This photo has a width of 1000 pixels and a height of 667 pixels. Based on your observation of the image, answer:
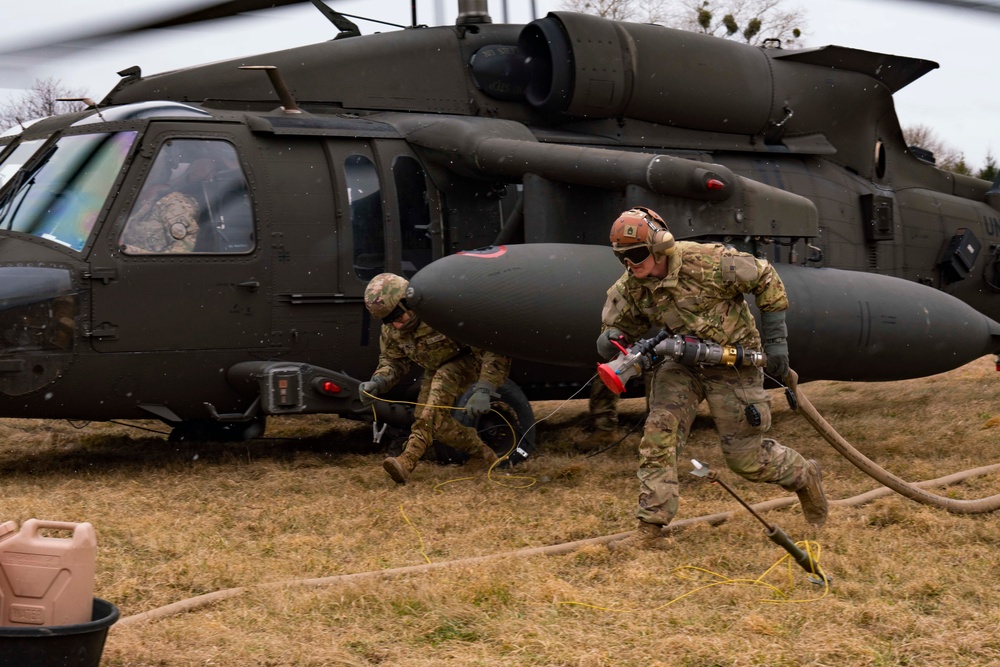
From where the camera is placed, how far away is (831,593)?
15.1 feet

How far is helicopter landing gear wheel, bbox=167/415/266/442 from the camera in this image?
832 cm

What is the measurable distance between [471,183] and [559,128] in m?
0.99

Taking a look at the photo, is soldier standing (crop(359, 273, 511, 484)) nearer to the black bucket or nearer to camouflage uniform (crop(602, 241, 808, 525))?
camouflage uniform (crop(602, 241, 808, 525))

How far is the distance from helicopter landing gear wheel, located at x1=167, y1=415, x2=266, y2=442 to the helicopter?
0.07 feet

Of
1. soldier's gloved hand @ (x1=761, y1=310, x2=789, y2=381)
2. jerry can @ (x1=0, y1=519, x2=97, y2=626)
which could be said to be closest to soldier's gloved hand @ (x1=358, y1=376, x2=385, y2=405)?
soldier's gloved hand @ (x1=761, y1=310, x2=789, y2=381)

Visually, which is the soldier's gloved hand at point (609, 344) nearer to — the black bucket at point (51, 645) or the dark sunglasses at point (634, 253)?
the dark sunglasses at point (634, 253)

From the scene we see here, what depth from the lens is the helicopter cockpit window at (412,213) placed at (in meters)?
8.01

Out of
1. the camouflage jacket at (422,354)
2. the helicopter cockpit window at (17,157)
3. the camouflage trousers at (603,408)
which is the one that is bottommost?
the camouflage trousers at (603,408)

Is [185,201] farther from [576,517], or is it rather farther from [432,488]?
[576,517]

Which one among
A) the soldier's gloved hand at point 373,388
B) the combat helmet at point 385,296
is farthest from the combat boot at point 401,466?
the combat helmet at point 385,296

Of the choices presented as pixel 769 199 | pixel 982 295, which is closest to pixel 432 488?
pixel 769 199

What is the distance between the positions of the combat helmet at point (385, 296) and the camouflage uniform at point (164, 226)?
1114mm

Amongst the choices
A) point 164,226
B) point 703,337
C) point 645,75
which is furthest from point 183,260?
point 645,75

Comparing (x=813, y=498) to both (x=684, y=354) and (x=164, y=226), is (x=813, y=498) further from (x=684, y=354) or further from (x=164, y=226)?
(x=164, y=226)
